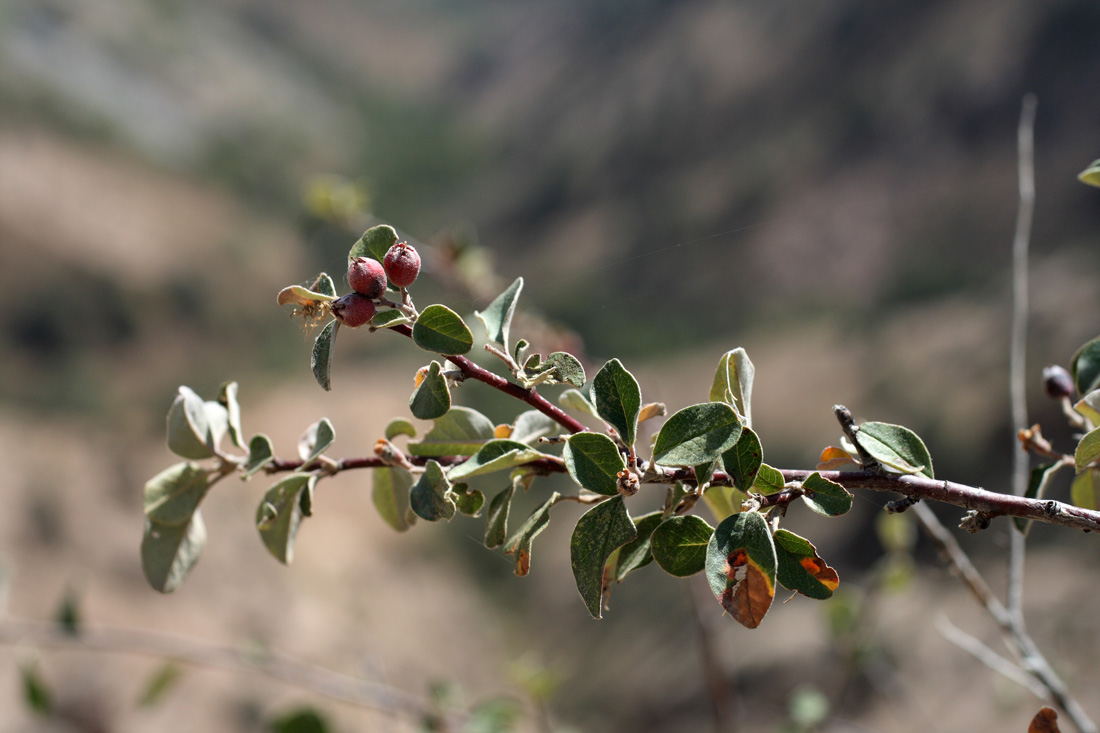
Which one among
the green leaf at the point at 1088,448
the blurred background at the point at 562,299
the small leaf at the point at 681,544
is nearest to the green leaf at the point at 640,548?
the small leaf at the point at 681,544

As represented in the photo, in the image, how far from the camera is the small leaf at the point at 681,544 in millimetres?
416

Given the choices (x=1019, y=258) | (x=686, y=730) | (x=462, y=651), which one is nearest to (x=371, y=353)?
(x=462, y=651)

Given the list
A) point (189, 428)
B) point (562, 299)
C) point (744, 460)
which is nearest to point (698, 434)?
point (744, 460)

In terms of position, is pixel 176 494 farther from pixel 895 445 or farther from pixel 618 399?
pixel 895 445

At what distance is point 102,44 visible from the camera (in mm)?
8953

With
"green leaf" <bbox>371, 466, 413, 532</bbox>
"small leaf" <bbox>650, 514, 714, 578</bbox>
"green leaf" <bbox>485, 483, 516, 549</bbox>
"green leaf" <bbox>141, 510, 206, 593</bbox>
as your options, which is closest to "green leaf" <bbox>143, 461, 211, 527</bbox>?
"green leaf" <bbox>141, 510, 206, 593</bbox>

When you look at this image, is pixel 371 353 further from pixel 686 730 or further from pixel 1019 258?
pixel 1019 258

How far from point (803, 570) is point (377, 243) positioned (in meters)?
0.31

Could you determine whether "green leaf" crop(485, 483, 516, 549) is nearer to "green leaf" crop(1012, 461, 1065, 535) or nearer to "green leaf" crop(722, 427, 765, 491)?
"green leaf" crop(722, 427, 765, 491)

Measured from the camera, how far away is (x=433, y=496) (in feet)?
1.40

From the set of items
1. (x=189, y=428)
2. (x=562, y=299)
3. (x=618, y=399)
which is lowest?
(x=618, y=399)

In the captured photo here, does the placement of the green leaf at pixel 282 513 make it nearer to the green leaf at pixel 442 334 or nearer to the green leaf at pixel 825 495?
the green leaf at pixel 442 334

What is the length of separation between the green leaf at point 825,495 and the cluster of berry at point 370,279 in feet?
0.82

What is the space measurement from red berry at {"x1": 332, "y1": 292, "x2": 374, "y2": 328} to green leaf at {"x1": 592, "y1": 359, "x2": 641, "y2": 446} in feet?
0.44
